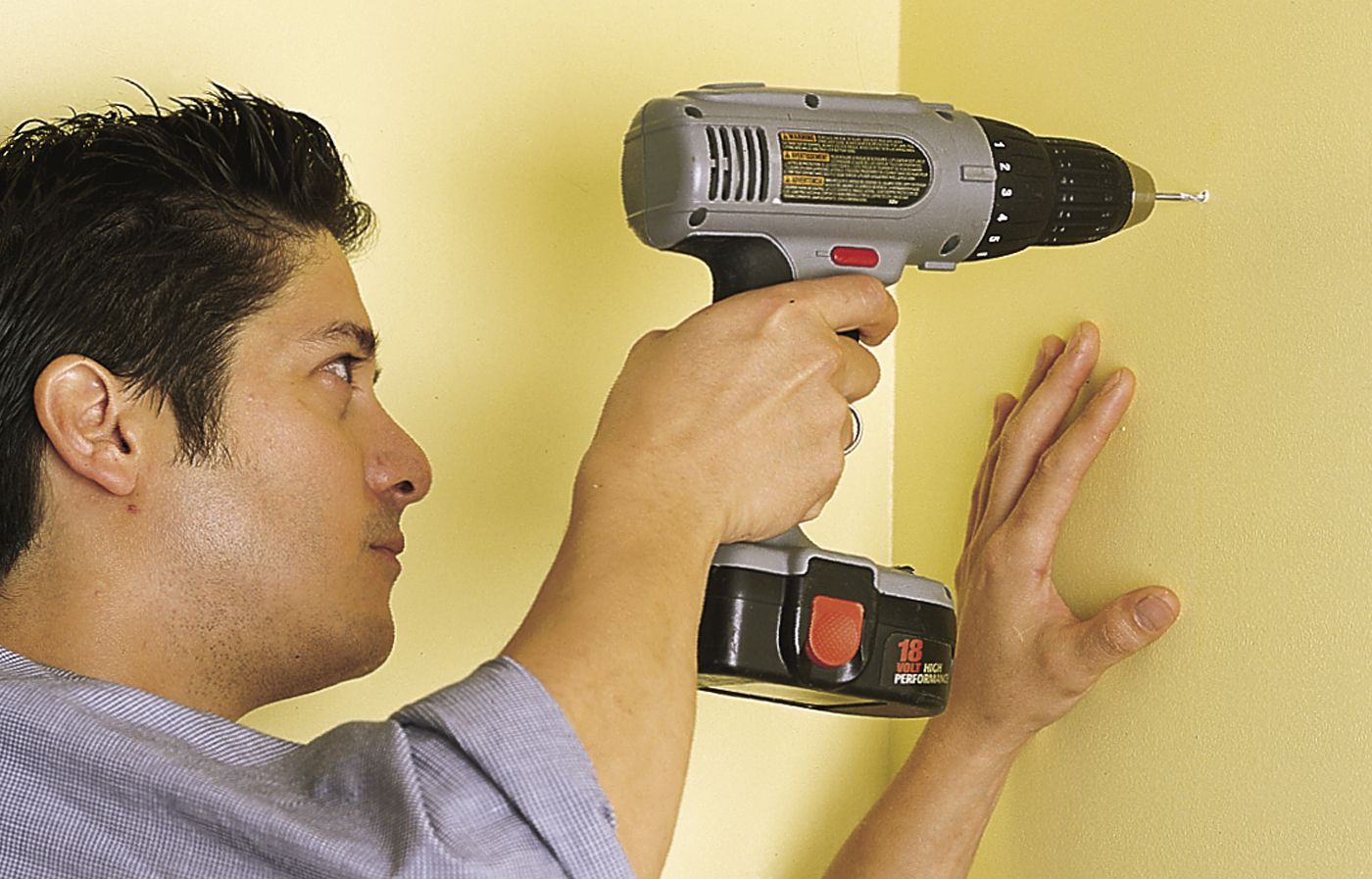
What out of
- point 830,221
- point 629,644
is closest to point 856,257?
point 830,221

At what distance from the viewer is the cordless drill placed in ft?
2.99

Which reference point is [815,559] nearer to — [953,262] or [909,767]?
[953,262]

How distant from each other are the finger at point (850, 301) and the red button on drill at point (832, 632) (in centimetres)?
18

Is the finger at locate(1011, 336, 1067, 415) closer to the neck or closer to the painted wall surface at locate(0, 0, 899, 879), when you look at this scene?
the painted wall surface at locate(0, 0, 899, 879)

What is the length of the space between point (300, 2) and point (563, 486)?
49 cm

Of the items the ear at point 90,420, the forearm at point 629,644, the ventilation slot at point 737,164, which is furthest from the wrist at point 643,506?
the ear at point 90,420

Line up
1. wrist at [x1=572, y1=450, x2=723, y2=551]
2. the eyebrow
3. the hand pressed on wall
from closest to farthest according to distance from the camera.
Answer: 1. wrist at [x1=572, y1=450, x2=723, y2=551]
2. the eyebrow
3. the hand pressed on wall

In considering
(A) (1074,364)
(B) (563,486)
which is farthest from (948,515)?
(B) (563,486)

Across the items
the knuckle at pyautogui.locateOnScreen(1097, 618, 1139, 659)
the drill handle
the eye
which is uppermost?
the drill handle

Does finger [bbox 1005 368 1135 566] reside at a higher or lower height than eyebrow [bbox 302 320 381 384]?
lower

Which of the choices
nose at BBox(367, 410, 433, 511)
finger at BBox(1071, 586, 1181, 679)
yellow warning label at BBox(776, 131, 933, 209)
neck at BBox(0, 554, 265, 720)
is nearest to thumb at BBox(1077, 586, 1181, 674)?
finger at BBox(1071, 586, 1181, 679)

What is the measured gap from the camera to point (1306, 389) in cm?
95

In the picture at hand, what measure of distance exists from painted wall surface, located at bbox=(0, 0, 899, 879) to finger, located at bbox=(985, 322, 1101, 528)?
29 centimetres

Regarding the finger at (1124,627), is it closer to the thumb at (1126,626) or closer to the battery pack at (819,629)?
the thumb at (1126,626)
